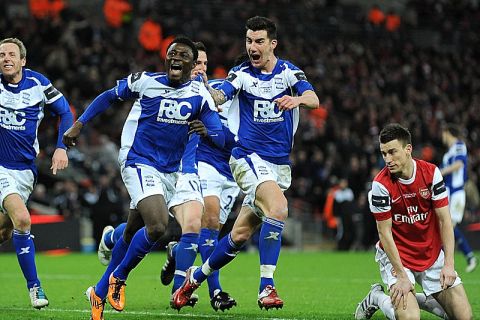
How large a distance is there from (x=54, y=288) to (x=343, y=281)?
408 cm

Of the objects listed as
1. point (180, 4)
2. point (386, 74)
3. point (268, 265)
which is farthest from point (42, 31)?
point (268, 265)

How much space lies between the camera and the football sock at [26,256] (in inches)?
364

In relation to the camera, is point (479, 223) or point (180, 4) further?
point (180, 4)

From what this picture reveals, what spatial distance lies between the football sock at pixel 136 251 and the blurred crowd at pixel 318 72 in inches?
519

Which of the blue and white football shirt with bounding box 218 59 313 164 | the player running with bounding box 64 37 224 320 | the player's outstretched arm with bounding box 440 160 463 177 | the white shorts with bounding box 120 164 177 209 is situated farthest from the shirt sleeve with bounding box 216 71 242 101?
the player's outstretched arm with bounding box 440 160 463 177

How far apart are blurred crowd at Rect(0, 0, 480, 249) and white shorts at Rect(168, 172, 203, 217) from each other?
1201 cm

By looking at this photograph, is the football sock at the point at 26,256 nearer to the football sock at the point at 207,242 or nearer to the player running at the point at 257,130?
the player running at the point at 257,130

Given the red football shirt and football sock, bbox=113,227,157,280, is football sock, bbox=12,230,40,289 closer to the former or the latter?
football sock, bbox=113,227,157,280

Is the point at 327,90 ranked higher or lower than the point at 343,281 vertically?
higher

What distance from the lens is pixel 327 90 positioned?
28438 mm

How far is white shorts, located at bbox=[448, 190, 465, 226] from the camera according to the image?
16.3m

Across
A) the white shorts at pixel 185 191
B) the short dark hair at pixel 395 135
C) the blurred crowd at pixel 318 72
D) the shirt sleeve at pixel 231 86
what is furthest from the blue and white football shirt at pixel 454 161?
the short dark hair at pixel 395 135

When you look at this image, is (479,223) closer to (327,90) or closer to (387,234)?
(327,90)

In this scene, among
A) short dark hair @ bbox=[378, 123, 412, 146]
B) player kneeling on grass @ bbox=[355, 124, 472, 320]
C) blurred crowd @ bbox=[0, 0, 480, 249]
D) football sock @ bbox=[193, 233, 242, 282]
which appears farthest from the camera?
blurred crowd @ bbox=[0, 0, 480, 249]
